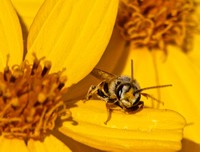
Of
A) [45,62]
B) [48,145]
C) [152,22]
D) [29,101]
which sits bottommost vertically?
[48,145]

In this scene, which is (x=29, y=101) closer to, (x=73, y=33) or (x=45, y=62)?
(x=45, y=62)

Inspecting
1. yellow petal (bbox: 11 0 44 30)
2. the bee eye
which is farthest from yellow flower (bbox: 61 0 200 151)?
yellow petal (bbox: 11 0 44 30)

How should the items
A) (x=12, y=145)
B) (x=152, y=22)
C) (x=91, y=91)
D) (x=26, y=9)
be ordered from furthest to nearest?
(x=152, y=22) < (x=26, y=9) < (x=91, y=91) < (x=12, y=145)

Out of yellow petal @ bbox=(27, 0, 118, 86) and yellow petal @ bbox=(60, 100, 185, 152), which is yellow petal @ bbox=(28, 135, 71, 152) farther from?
yellow petal @ bbox=(27, 0, 118, 86)

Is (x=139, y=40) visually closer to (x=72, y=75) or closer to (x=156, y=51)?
(x=156, y=51)

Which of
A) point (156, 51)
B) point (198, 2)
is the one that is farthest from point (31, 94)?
point (198, 2)

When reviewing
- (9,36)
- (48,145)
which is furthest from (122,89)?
(9,36)
